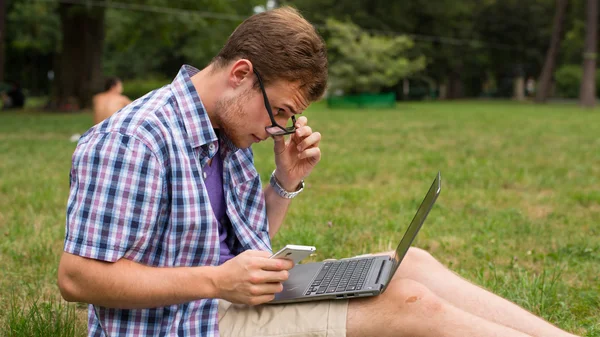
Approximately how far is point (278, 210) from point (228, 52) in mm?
754

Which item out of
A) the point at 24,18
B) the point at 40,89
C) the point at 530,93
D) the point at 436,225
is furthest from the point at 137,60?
the point at 436,225

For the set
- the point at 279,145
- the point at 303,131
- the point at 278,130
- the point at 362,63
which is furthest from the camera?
the point at 362,63

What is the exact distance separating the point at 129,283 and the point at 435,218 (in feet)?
13.0

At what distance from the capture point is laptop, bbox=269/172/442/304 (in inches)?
80.7

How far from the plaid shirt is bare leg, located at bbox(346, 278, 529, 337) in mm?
427

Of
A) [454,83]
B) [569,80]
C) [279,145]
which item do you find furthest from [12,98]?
[569,80]

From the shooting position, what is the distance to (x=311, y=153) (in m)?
2.46

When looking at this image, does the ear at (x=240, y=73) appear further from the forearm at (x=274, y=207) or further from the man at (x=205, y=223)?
the forearm at (x=274, y=207)

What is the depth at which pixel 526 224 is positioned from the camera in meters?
5.24

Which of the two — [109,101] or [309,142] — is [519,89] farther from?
[309,142]

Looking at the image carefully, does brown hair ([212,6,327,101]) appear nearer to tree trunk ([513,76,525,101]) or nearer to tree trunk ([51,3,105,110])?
tree trunk ([51,3,105,110])

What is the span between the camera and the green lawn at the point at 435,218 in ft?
11.4

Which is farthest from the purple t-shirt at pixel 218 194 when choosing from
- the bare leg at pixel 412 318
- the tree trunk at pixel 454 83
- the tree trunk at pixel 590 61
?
the tree trunk at pixel 454 83

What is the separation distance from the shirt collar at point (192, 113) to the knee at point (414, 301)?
0.68m
